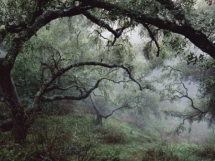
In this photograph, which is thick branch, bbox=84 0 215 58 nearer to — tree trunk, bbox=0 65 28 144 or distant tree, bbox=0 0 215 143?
distant tree, bbox=0 0 215 143

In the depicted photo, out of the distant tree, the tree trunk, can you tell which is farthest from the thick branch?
the tree trunk

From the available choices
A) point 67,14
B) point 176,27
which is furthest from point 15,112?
point 176,27

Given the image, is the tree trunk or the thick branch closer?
the thick branch

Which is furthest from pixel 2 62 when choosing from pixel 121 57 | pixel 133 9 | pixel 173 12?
pixel 121 57

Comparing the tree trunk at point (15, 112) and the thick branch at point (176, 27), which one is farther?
the tree trunk at point (15, 112)

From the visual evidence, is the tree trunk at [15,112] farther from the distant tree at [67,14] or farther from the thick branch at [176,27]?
the thick branch at [176,27]

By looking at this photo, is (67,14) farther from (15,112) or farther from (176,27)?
(15,112)

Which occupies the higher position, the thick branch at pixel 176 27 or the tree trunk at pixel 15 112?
the thick branch at pixel 176 27

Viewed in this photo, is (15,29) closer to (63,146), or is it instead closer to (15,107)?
(15,107)

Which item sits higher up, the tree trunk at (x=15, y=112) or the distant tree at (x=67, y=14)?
the distant tree at (x=67, y=14)

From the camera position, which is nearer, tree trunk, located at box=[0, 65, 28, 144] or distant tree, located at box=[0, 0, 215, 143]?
distant tree, located at box=[0, 0, 215, 143]

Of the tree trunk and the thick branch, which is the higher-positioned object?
the thick branch

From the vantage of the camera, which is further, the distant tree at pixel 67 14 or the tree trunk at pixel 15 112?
the tree trunk at pixel 15 112

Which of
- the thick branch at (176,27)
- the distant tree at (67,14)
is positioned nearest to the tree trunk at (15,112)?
the distant tree at (67,14)
